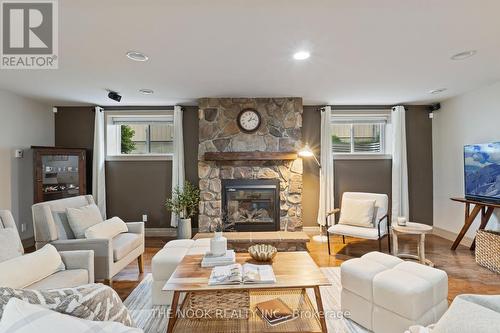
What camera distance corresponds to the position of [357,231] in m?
3.81

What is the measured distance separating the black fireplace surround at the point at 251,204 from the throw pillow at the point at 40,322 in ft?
12.1

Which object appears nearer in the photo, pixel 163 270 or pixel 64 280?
pixel 64 280

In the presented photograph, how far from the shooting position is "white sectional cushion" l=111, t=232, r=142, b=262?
9.39 ft

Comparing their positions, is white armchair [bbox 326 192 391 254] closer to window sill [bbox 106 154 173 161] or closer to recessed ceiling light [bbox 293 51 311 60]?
recessed ceiling light [bbox 293 51 311 60]

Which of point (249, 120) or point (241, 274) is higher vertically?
point (249, 120)

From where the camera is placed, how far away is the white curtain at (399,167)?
4.88 metres

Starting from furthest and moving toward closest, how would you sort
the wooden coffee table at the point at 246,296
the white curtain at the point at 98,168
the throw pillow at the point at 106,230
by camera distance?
the white curtain at the point at 98,168 < the throw pillow at the point at 106,230 < the wooden coffee table at the point at 246,296

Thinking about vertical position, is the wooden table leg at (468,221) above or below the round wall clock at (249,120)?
below

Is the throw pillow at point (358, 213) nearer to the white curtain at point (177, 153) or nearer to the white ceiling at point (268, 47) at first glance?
the white ceiling at point (268, 47)

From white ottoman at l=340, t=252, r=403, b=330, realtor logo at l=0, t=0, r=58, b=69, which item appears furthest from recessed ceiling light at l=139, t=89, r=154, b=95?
white ottoman at l=340, t=252, r=403, b=330

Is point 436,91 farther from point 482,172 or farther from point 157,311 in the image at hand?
point 157,311

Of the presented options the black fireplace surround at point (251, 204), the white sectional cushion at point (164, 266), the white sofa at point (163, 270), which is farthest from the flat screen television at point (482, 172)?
the white sectional cushion at point (164, 266)

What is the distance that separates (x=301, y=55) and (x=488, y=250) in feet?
11.1

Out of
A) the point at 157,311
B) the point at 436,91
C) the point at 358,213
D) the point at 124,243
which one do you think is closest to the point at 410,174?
the point at 436,91
